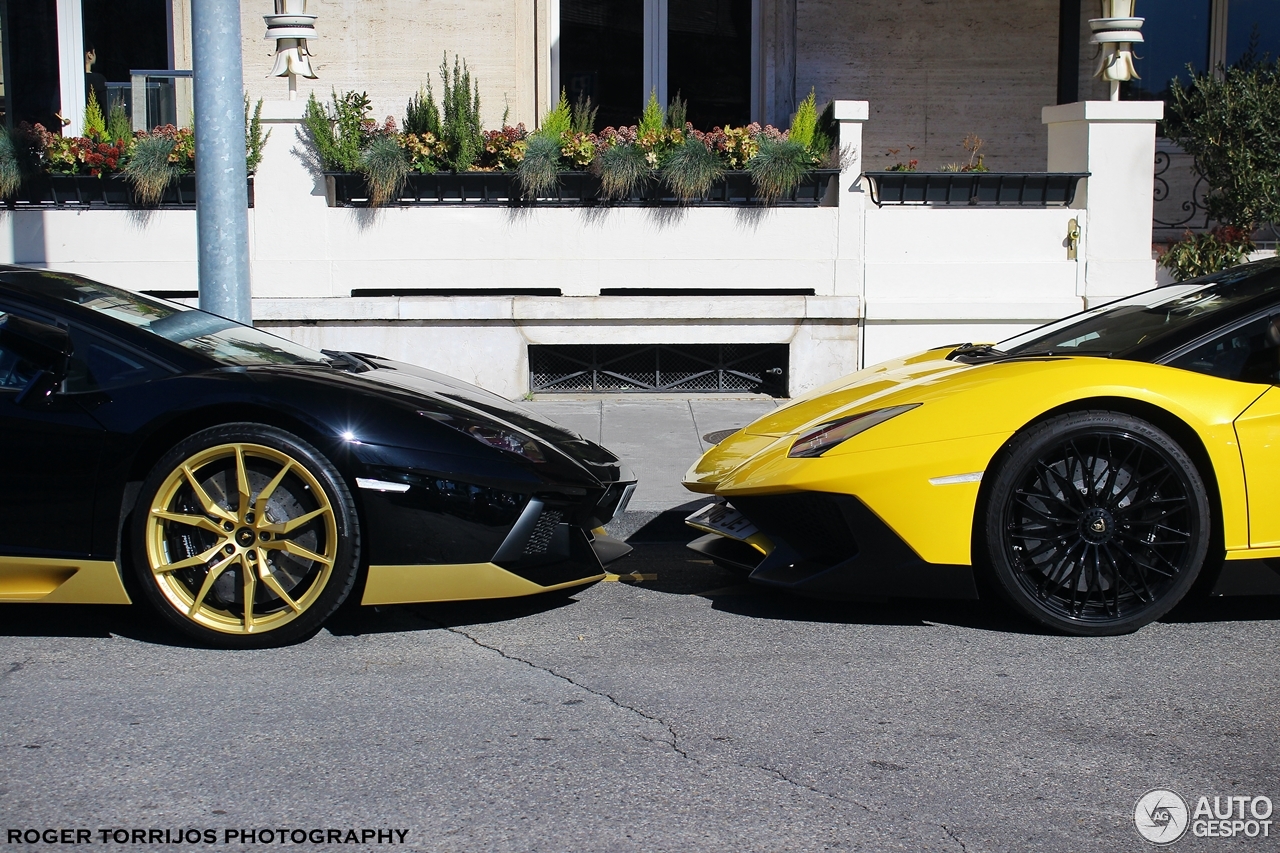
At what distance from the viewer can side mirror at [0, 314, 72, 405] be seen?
4.17 metres

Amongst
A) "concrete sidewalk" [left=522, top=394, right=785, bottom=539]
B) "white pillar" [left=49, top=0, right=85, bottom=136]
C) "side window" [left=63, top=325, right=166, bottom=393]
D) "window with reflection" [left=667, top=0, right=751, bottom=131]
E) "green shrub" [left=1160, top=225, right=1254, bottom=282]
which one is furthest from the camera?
"window with reflection" [left=667, top=0, right=751, bottom=131]

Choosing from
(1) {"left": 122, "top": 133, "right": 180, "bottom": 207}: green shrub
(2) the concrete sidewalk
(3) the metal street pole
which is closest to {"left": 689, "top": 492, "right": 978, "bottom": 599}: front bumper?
(2) the concrete sidewalk

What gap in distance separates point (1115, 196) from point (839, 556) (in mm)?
6418

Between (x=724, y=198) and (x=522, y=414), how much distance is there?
4.72 metres

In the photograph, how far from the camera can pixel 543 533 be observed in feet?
14.2

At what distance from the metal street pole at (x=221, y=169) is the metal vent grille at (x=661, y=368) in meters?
3.34

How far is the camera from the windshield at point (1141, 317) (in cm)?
457

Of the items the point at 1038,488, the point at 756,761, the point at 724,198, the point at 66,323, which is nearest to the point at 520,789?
the point at 756,761

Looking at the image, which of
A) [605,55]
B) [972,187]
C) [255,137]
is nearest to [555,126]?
[255,137]

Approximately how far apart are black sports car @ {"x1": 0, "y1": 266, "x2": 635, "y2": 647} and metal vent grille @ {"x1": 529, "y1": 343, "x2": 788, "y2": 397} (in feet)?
17.2

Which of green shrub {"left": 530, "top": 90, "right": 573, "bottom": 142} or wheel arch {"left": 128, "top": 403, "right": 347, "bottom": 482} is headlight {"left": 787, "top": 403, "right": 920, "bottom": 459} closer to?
wheel arch {"left": 128, "top": 403, "right": 347, "bottom": 482}

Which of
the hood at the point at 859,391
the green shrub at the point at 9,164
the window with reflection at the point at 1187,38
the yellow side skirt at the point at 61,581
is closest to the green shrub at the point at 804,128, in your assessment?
the hood at the point at 859,391

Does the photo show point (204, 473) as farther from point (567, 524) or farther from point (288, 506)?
point (567, 524)

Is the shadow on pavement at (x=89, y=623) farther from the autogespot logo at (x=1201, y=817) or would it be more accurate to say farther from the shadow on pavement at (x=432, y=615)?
the autogespot logo at (x=1201, y=817)
